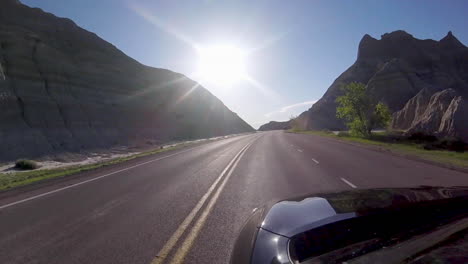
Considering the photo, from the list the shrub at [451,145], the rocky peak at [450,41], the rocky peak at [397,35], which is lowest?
the shrub at [451,145]

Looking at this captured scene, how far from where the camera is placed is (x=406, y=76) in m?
94.4

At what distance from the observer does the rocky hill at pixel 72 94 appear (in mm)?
37406

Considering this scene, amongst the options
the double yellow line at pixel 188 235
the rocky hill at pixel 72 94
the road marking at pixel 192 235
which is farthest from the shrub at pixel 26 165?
the road marking at pixel 192 235

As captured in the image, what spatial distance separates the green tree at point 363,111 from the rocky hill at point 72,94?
1312 inches

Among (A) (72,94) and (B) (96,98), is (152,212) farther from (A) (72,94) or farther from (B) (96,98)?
(B) (96,98)

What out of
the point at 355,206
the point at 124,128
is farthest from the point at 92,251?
the point at 124,128

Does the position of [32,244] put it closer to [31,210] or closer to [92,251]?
[92,251]

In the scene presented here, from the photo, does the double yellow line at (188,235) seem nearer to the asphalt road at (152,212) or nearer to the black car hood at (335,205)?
the asphalt road at (152,212)

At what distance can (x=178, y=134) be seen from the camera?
219ft

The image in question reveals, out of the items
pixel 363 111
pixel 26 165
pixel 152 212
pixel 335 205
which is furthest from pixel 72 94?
pixel 335 205

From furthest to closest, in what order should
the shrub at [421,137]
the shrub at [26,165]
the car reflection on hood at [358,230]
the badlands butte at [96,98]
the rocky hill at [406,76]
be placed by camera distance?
the rocky hill at [406,76] → the badlands butte at [96,98] → the shrub at [421,137] → the shrub at [26,165] → the car reflection on hood at [358,230]

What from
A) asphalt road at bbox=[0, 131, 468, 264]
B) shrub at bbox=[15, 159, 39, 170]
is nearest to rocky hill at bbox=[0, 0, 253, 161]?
shrub at bbox=[15, 159, 39, 170]

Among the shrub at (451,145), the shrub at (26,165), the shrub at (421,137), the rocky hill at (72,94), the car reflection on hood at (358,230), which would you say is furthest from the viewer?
the rocky hill at (72,94)

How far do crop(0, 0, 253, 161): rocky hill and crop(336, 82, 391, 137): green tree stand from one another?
33.3 m
